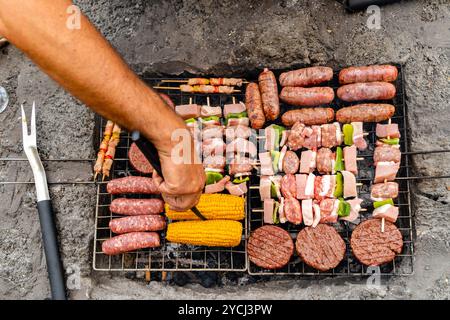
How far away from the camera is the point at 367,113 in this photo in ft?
19.0

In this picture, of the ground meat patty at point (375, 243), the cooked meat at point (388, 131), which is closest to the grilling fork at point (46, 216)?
the ground meat patty at point (375, 243)

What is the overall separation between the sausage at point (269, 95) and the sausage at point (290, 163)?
0.53 meters

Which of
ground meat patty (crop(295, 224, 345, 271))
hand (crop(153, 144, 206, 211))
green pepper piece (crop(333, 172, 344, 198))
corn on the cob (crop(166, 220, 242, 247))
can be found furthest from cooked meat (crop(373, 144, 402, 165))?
hand (crop(153, 144, 206, 211))

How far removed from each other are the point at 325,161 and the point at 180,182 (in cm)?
242

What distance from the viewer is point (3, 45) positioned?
6305 mm

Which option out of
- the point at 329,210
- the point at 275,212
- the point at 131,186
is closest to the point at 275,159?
the point at 275,212

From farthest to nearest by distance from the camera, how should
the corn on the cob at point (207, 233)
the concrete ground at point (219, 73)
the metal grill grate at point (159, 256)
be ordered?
the metal grill grate at point (159, 256) < the concrete ground at point (219, 73) < the corn on the cob at point (207, 233)

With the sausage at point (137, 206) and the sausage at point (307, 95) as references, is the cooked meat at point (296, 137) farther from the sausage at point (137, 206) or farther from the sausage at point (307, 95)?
the sausage at point (137, 206)

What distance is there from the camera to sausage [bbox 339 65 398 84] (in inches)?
229

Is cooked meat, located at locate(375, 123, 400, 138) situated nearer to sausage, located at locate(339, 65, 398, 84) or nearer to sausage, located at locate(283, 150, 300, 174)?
sausage, located at locate(339, 65, 398, 84)

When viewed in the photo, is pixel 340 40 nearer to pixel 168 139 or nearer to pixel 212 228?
pixel 212 228

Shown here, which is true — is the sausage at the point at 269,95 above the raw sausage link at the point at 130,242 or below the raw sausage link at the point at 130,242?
above

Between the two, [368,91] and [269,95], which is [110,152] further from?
[368,91]

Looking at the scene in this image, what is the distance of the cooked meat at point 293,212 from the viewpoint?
5664 millimetres
